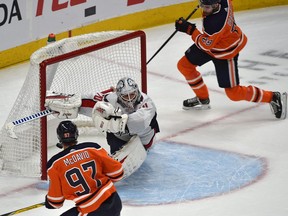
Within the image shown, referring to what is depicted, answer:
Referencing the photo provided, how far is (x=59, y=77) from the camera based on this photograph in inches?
242

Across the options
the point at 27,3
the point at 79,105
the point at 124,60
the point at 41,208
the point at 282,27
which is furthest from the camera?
the point at 282,27

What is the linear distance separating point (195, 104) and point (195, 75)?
0.27 m

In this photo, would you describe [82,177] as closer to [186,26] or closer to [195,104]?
[186,26]

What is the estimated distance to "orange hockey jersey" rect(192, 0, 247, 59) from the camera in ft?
21.8

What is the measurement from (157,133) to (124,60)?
0.61 meters

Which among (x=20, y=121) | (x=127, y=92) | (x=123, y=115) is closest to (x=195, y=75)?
(x=127, y=92)

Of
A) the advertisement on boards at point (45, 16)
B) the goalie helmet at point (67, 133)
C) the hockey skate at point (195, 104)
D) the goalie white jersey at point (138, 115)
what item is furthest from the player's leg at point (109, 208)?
the advertisement on boards at point (45, 16)

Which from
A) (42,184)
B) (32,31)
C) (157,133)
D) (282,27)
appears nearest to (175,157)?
(157,133)

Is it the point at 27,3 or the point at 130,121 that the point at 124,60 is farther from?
the point at 27,3

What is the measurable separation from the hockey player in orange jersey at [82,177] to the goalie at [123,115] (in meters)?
0.87

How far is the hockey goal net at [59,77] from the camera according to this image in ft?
Answer: 19.2

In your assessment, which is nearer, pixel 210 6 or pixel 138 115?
pixel 138 115

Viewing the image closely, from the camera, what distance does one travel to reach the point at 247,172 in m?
6.00

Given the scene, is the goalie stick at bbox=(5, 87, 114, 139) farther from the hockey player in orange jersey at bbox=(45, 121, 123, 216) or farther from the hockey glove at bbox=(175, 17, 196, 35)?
the hockey glove at bbox=(175, 17, 196, 35)
